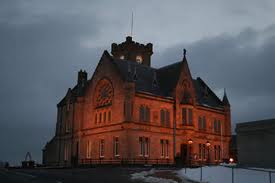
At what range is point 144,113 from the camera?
201ft

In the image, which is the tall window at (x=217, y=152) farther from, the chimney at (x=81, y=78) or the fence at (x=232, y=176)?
the fence at (x=232, y=176)

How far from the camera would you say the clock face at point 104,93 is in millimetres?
64562

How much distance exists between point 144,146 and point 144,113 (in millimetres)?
5033

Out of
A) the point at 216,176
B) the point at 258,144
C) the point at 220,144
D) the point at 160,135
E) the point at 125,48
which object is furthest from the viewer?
the point at 125,48

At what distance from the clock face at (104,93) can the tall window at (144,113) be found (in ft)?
19.2

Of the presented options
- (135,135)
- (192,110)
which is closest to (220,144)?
(192,110)

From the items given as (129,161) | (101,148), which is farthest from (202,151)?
(101,148)

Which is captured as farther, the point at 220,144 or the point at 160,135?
the point at 220,144

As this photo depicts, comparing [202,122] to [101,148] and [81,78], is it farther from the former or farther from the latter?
[81,78]

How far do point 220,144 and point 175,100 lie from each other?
52.1ft

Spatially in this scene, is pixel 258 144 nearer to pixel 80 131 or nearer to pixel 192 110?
pixel 192 110

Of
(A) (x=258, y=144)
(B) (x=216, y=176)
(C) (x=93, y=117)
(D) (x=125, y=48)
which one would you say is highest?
(D) (x=125, y=48)

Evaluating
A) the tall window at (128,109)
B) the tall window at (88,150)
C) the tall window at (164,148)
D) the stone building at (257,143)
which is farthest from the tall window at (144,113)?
the stone building at (257,143)

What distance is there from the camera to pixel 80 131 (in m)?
69.6
